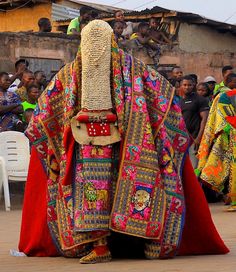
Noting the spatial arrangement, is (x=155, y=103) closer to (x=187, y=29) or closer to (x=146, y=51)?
(x=146, y=51)

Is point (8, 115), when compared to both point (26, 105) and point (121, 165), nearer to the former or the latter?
point (26, 105)

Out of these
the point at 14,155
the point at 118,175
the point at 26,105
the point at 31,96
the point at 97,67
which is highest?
the point at 97,67

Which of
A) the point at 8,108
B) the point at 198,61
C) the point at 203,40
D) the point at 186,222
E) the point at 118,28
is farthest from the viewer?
the point at 203,40

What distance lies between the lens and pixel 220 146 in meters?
12.0

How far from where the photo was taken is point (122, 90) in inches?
273

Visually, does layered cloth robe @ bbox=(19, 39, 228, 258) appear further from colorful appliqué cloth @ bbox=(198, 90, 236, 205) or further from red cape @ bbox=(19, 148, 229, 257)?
colorful appliqué cloth @ bbox=(198, 90, 236, 205)

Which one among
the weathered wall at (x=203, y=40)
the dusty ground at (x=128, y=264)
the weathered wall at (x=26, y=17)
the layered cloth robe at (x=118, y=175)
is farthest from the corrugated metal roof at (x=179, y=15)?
the layered cloth robe at (x=118, y=175)

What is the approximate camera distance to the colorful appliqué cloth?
1159 centimetres

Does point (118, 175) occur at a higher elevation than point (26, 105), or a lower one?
Answer: higher

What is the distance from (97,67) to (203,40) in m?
15.6

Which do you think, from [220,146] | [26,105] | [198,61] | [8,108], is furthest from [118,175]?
[198,61]

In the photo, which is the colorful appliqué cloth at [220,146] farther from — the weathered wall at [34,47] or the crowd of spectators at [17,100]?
the weathered wall at [34,47]

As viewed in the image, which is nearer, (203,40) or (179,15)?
(179,15)

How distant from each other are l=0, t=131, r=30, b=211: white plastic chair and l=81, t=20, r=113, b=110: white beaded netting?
18.5 feet
